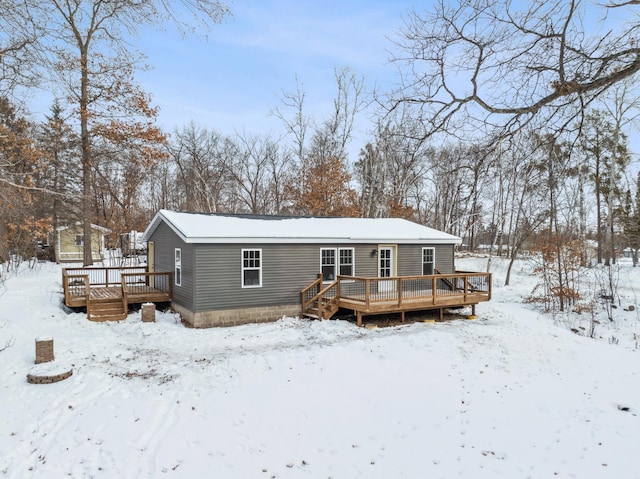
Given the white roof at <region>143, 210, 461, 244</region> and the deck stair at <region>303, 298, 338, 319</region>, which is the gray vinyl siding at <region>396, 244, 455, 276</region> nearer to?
the white roof at <region>143, 210, 461, 244</region>

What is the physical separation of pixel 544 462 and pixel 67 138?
22.3 m

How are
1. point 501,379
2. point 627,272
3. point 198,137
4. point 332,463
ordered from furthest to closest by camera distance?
point 198,137, point 627,272, point 501,379, point 332,463

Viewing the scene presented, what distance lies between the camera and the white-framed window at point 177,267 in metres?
12.6

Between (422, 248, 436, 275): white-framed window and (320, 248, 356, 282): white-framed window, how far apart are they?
3097 millimetres

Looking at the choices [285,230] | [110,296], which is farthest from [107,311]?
[285,230]

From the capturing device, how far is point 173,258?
1323 cm

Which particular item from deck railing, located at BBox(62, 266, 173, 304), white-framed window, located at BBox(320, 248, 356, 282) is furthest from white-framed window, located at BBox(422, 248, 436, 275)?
deck railing, located at BBox(62, 266, 173, 304)

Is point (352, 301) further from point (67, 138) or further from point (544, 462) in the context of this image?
point (67, 138)

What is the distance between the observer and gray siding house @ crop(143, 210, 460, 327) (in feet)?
37.7

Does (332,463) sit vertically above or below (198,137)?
below

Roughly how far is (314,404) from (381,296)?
588 centimetres

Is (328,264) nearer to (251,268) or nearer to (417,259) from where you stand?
(251,268)

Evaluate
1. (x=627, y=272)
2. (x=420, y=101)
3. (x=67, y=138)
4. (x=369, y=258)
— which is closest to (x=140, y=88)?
(x=67, y=138)

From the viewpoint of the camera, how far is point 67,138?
752 inches
